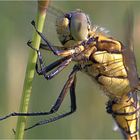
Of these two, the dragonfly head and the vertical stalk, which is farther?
the dragonfly head

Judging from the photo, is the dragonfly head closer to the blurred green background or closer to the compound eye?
the compound eye

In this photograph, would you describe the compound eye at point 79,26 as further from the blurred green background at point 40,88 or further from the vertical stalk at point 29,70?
the vertical stalk at point 29,70

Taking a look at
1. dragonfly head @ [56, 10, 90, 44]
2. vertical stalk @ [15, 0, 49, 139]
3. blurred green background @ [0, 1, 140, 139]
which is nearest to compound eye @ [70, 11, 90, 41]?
dragonfly head @ [56, 10, 90, 44]

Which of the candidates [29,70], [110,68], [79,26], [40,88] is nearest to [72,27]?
[79,26]

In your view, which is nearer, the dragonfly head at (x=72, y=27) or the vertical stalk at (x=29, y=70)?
the vertical stalk at (x=29, y=70)

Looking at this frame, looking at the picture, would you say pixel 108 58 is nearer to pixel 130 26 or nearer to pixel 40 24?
pixel 130 26

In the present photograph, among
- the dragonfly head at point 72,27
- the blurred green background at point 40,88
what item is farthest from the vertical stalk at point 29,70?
the blurred green background at point 40,88
